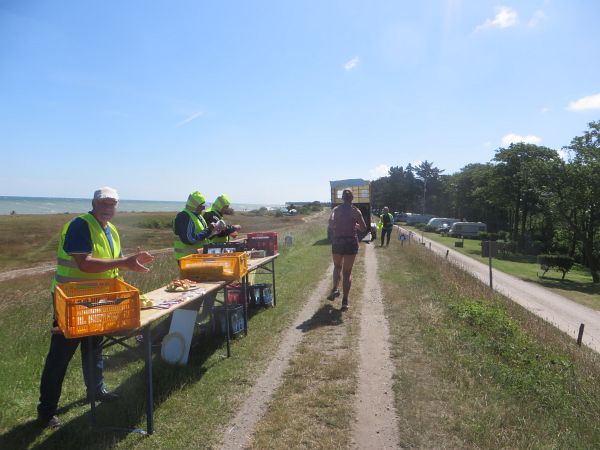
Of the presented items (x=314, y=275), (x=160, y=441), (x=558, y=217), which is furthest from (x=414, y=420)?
(x=558, y=217)

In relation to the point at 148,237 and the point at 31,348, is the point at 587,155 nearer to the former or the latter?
the point at 31,348

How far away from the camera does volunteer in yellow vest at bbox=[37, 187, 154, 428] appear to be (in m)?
3.58

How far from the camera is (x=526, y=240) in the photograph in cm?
4241

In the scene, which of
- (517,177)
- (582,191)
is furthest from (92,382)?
(517,177)

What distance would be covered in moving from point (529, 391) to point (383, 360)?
5.47ft

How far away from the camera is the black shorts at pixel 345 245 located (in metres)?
7.54

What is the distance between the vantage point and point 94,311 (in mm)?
3236

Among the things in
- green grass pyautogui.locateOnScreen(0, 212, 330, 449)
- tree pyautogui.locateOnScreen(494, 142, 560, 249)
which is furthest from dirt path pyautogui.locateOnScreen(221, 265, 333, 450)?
tree pyautogui.locateOnScreen(494, 142, 560, 249)

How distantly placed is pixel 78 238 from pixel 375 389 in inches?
133

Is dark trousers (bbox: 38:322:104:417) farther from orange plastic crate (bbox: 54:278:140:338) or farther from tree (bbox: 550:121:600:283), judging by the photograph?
tree (bbox: 550:121:600:283)

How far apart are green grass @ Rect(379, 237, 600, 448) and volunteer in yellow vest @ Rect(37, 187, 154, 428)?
3.06 m

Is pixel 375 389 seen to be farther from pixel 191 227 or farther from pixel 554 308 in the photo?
pixel 554 308

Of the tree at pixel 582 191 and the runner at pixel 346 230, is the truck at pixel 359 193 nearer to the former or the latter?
the tree at pixel 582 191

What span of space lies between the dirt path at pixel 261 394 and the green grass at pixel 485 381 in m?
1.38
